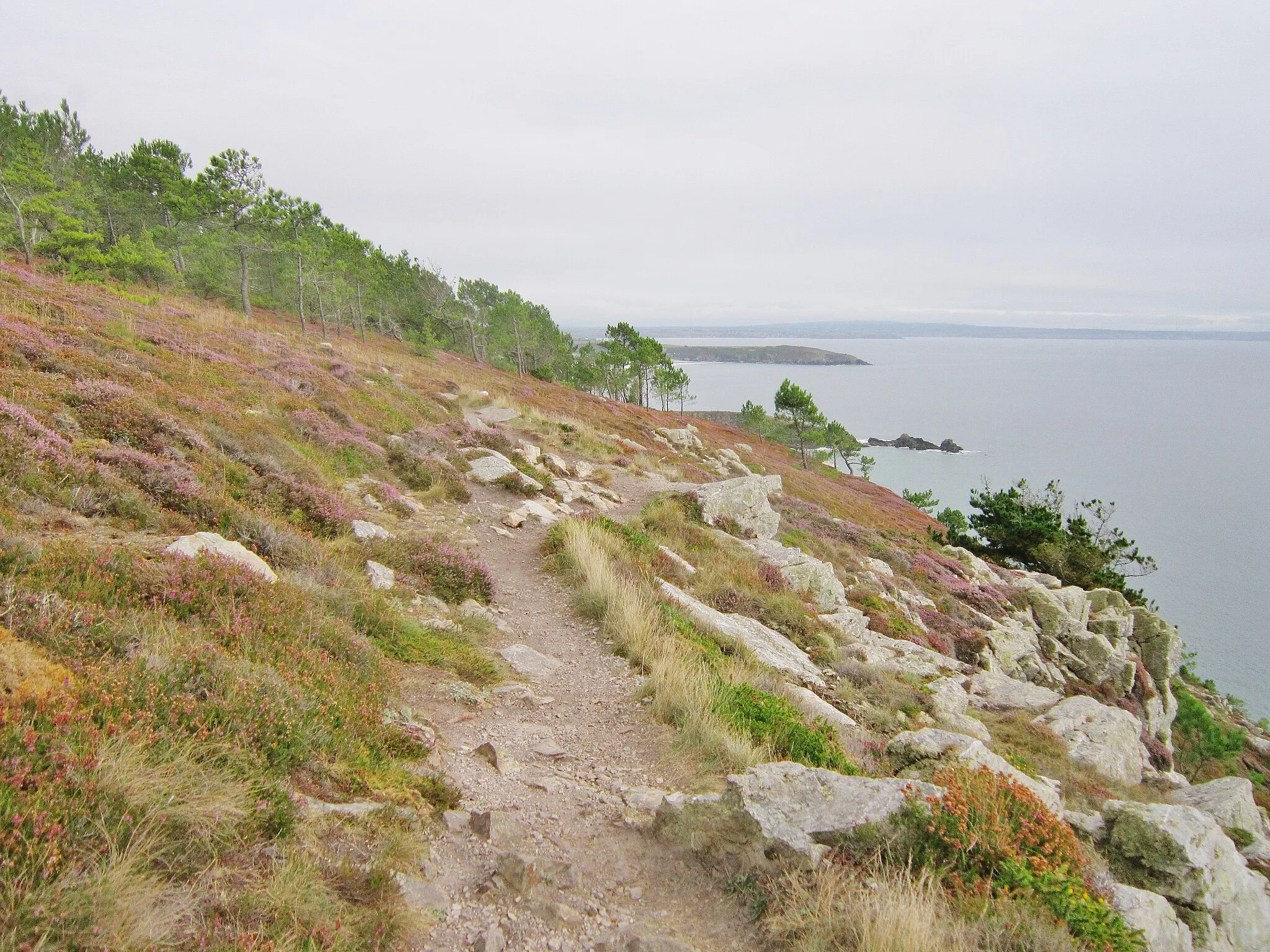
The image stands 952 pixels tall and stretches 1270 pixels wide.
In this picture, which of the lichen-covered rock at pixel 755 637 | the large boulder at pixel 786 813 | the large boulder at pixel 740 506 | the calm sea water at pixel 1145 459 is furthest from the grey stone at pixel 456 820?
the calm sea water at pixel 1145 459

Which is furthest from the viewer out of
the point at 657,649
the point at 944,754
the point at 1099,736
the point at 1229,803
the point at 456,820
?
the point at 1099,736

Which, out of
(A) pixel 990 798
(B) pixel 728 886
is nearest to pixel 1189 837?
(A) pixel 990 798

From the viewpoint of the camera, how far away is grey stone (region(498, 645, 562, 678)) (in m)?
7.52

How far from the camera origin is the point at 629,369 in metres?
74.4

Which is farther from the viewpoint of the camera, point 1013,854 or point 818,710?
point 818,710

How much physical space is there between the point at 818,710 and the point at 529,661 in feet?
13.1

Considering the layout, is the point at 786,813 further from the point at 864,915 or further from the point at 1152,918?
the point at 1152,918

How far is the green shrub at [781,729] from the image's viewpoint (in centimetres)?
638

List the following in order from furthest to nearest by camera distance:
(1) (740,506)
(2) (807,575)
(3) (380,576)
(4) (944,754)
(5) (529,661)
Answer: (1) (740,506) < (2) (807,575) < (3) (380,576) < (5) (529,661) < (4) (944,754)

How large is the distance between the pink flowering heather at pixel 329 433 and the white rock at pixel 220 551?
6901 millimetres

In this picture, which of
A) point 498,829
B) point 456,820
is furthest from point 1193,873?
point 456,820

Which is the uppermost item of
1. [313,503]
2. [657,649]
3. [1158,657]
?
[313,503]

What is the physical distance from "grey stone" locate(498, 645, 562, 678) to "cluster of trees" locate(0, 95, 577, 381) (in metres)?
28.2

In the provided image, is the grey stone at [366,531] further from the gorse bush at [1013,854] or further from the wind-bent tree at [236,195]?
the wind-bent tree at [236,195]
